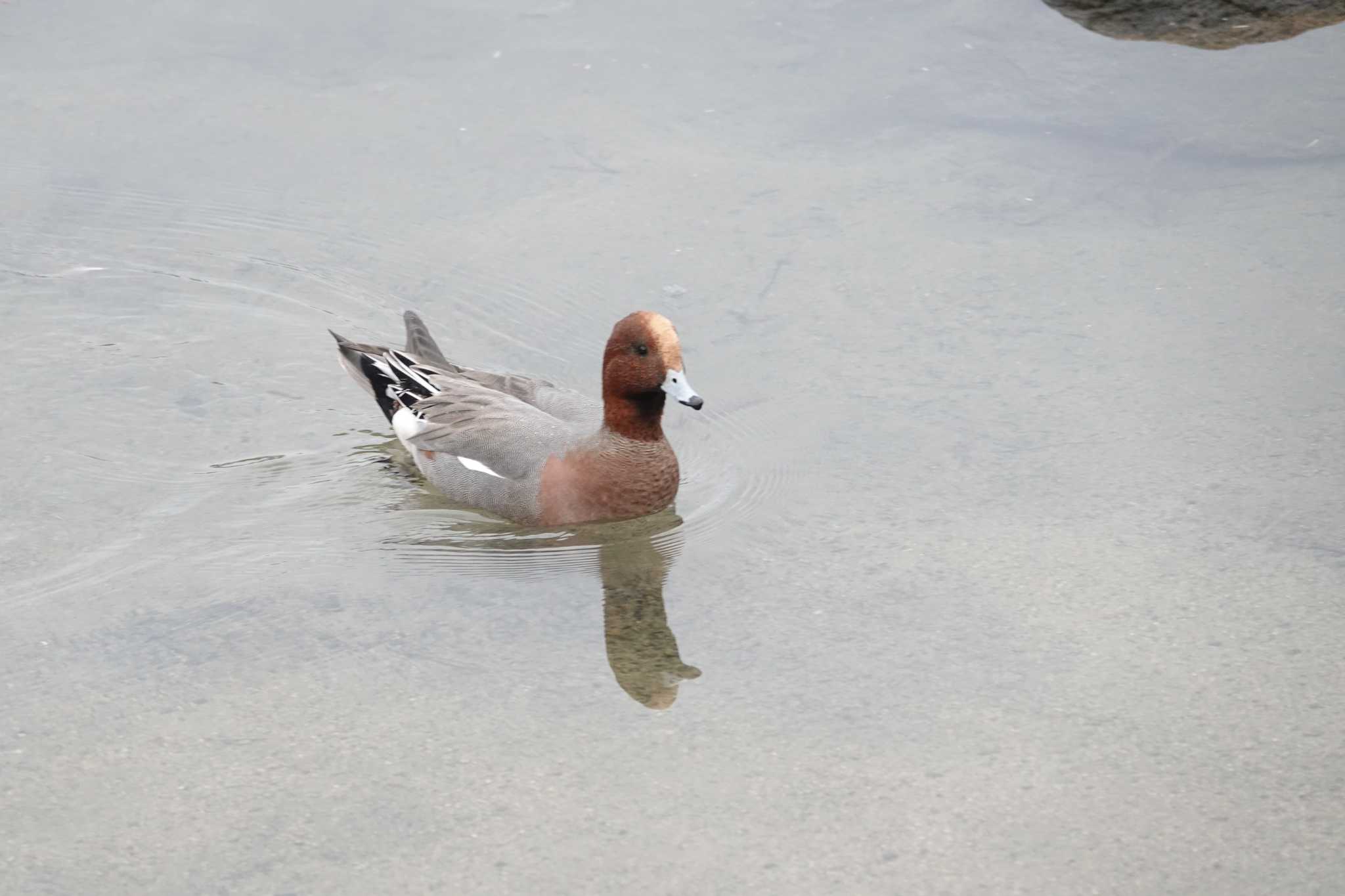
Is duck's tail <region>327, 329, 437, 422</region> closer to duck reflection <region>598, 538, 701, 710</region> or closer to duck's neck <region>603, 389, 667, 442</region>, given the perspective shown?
duck's neck <region>603, 389, 667, 442</region>

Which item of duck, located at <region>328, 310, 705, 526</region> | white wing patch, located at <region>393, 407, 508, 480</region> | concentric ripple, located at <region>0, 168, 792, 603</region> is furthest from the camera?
white wing patch, located at <region>393, 407, 508, 480</region>

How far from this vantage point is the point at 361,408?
25.3ft

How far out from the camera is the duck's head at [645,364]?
657 cm

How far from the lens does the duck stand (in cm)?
668

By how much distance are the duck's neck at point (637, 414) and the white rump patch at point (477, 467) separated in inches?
21.7

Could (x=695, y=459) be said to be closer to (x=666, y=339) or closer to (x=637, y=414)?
(x=637, y=414)

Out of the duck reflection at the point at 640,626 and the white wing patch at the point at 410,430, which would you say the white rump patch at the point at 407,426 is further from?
the duck reflection at the point at 640,626

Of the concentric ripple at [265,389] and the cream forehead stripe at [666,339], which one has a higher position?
the cream forehead stripe at [666,339]

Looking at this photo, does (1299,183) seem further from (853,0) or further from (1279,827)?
(1279,827)

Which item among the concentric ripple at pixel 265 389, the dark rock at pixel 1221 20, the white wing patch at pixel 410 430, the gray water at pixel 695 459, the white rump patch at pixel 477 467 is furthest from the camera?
the dark rock at pixel 1221 20

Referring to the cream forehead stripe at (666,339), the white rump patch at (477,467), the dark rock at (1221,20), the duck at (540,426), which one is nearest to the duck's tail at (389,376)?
the duck at (540,426)

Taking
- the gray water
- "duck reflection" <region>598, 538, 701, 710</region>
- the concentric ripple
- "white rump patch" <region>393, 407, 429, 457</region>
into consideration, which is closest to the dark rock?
the gray water

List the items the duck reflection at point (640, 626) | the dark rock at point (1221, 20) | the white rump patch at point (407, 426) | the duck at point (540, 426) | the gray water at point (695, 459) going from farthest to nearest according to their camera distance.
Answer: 1. the dark rock at point (1221, 20)
2. the white rump patch at point (407, 426)
3. the duck at point (540, 426)
4. the duck reflection at point (640, 626)
5. the gray water at point (695, 459)

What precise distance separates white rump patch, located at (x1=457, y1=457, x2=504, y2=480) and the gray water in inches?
8.7
